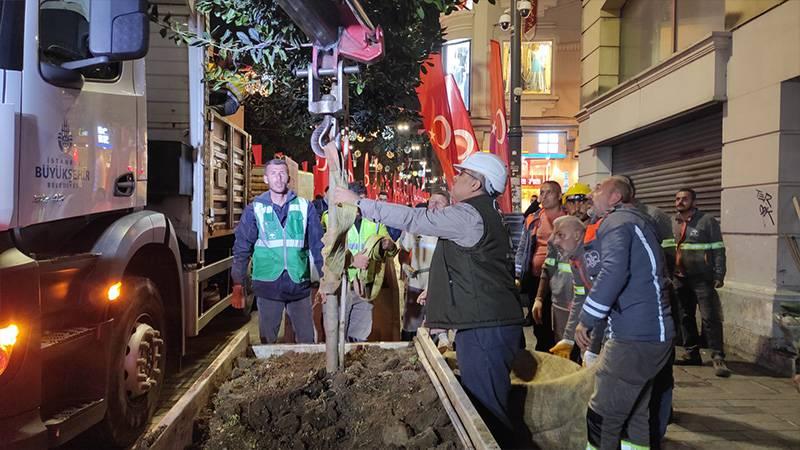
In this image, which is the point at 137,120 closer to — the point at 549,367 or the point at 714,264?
the point at 549,367

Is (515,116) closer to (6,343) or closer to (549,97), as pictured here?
(6,343)

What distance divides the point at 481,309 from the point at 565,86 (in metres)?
22.4

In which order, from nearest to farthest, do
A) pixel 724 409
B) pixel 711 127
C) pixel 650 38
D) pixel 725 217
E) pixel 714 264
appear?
pixel 724 409
pixel 714 264
pixel 725 217
pixel 711 127
pixel 650 38

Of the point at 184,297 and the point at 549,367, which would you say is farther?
the point at 184,297

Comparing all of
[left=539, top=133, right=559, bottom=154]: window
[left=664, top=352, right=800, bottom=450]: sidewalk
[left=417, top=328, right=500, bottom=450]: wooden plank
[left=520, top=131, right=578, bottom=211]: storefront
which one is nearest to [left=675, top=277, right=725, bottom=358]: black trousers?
[left=664, top=352, right=800, bottom=450]: sidewalk

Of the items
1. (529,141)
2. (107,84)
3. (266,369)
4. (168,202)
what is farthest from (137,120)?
(529,141)

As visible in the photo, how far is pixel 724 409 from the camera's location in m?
4.99

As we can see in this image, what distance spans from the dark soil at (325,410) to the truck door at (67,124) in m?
1.42

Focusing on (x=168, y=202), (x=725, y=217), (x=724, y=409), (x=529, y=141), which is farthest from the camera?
(x=529, y=141)

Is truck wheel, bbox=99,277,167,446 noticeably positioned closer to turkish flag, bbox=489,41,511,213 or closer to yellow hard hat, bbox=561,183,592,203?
yellow hard hat, bbox=561,183,592,203

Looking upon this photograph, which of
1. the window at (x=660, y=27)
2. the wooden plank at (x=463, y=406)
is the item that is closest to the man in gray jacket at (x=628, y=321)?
the wooden plank at (x=463, y=406)

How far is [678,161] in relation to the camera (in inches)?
350

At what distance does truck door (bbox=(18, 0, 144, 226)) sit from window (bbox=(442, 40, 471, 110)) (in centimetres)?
2269

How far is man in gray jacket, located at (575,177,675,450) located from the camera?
10.8 feet
